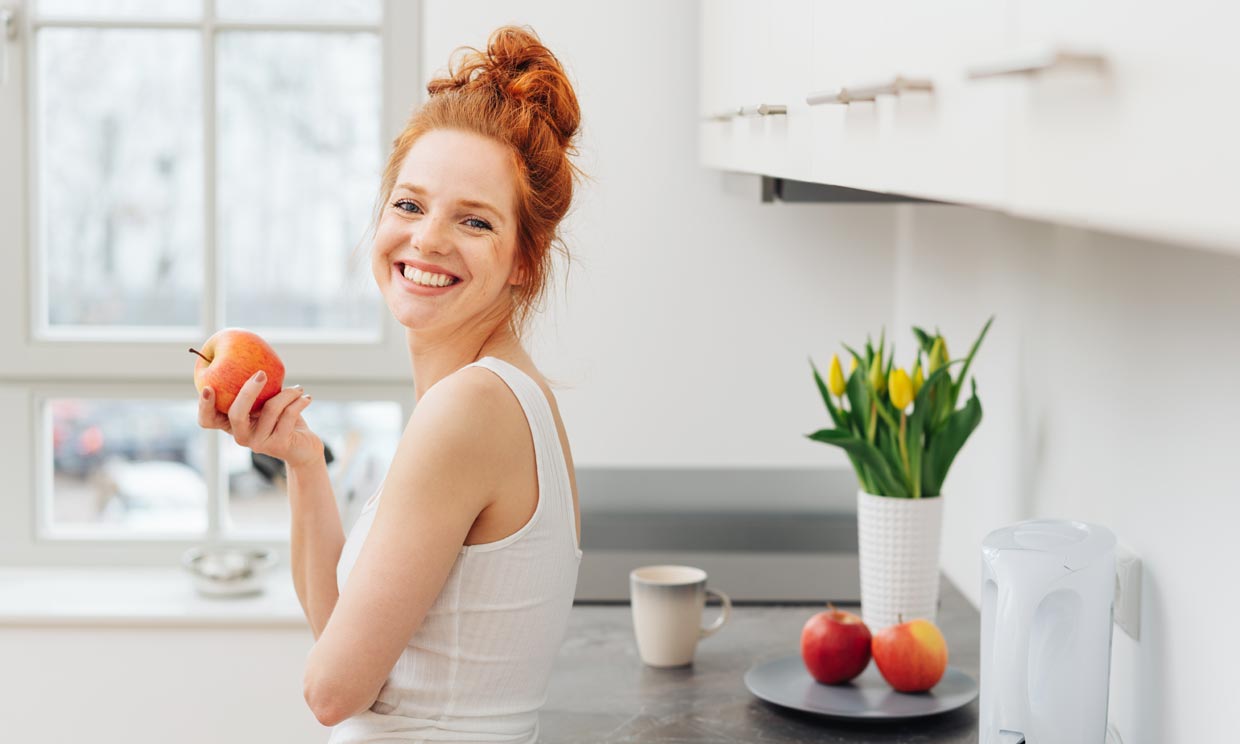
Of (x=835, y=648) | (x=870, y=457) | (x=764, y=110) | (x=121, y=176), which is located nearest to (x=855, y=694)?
(x=835, y=648)

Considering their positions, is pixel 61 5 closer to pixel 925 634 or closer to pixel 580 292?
pixel 580 292

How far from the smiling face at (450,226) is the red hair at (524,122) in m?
0.02

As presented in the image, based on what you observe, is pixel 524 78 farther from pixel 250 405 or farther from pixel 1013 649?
pixel 1013 649

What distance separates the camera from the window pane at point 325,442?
272cm

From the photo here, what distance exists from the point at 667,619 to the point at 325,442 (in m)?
Result: 1.25

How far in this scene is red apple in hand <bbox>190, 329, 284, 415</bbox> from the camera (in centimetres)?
137

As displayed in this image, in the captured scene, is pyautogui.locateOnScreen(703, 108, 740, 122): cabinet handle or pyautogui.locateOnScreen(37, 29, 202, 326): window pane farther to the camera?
pyautogui.locateOnScreen(37, 29, 202, 326): window pane

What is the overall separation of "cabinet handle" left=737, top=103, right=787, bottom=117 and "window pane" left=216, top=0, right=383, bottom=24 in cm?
132

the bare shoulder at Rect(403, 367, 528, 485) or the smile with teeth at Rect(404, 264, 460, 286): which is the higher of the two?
the smile with teeth at Rect(404, 264, 460, 286)

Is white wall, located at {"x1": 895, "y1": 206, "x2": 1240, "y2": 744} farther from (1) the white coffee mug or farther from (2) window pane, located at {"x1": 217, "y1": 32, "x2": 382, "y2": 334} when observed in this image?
(2) window pane, located at {"x1": 217, "y1": 32, "x2": 382, "y2": 334}

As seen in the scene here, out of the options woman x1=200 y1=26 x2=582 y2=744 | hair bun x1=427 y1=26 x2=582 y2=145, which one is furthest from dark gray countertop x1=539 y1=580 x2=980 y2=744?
hair bun x1=427 y1=26 x2=582 y2=145

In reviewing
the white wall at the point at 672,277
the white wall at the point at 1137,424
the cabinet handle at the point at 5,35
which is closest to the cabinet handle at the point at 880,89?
the white wall at the point at 1137,424

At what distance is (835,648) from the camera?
1560 mm

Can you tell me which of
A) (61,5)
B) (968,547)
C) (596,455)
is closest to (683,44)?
(596,455)
